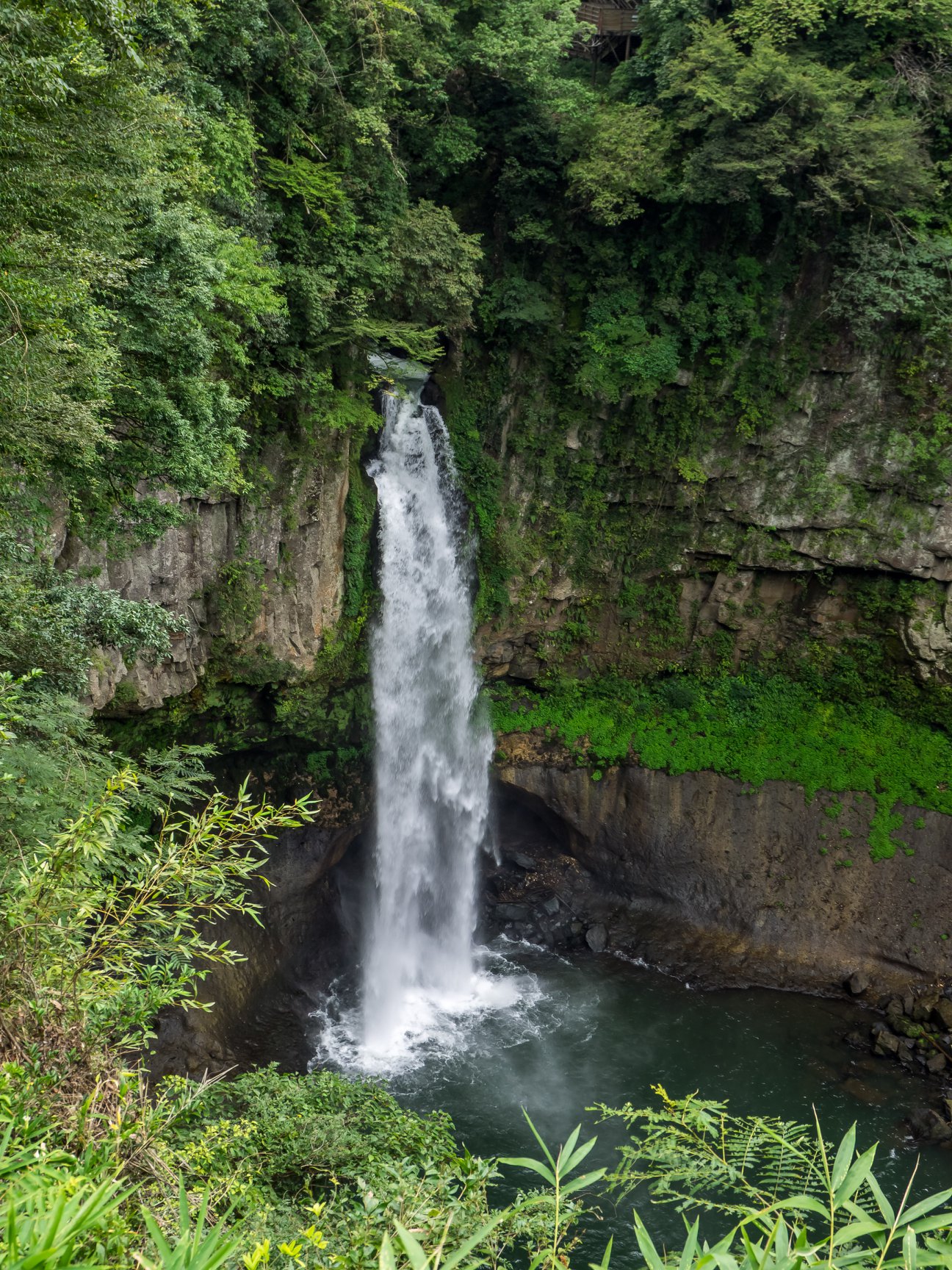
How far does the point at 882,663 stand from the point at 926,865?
399cm

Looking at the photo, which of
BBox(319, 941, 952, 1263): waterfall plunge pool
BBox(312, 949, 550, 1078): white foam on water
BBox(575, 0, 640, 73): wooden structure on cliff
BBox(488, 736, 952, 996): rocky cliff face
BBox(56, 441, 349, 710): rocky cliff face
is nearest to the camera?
BBox(56, 441, 349, 710): rocky cliff face

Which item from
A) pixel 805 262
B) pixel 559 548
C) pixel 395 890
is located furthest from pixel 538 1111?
pixel 805 262

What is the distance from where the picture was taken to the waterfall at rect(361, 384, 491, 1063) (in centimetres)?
1505

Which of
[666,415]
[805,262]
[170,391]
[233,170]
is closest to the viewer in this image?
Answer: [170,391]

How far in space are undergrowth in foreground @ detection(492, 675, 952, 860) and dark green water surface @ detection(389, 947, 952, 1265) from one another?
3.98m

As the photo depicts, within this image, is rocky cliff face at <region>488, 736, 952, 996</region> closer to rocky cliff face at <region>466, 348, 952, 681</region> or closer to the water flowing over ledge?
the water flowing over ledge

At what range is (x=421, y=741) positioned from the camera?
1609 centimetres

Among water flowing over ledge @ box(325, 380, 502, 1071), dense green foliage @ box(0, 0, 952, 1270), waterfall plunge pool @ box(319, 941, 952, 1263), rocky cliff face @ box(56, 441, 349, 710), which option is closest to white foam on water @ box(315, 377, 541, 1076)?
water flowing over ledge @ box(325, 380, 502, 1071)

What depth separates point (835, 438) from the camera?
15.8 metres

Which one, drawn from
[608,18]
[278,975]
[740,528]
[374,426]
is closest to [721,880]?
[740,528]

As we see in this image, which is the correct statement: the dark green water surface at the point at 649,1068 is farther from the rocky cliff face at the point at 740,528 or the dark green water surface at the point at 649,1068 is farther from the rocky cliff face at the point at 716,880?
the rocky cliff face at the point at 740,528

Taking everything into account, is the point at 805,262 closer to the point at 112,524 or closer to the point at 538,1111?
the point at 112,524

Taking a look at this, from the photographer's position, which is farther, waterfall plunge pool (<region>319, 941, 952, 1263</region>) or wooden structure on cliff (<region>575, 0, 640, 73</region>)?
wooden structure on cliff (<region>575, 0, 640, 73</region>)

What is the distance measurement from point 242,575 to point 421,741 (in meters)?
5.28
